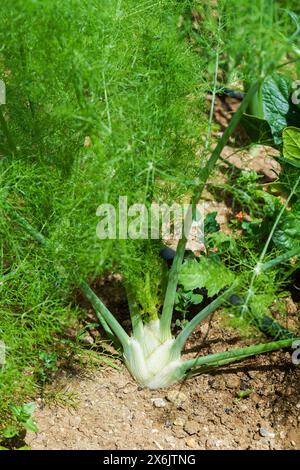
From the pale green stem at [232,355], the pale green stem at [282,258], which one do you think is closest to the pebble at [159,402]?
the pale green stem at [232,355]

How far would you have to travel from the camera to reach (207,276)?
1632 mm

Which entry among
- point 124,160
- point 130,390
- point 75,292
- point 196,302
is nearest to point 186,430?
point 130,390

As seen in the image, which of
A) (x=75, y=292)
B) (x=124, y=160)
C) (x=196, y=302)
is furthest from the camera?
(x=75, y=292)

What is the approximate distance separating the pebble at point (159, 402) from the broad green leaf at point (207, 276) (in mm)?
366

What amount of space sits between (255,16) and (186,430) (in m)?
1.08

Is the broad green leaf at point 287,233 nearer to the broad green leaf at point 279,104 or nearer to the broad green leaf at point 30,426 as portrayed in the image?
the broad green leaf at point 279,104

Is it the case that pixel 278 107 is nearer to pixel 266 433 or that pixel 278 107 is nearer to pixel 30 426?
pixel 266 433

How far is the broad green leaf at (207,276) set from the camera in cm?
159

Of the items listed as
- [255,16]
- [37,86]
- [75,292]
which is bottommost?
[75,292]

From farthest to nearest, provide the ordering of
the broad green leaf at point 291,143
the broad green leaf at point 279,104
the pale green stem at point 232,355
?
the broad green leaf at point 279,104
the broad green leaf at point 291,143
the pale green stem at point 232,355

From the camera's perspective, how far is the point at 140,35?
1.72m

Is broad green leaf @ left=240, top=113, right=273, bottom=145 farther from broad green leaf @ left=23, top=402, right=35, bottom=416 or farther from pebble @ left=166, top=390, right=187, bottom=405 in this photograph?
broad green leaf @ left=23, top=402, right=35, bottom=416
